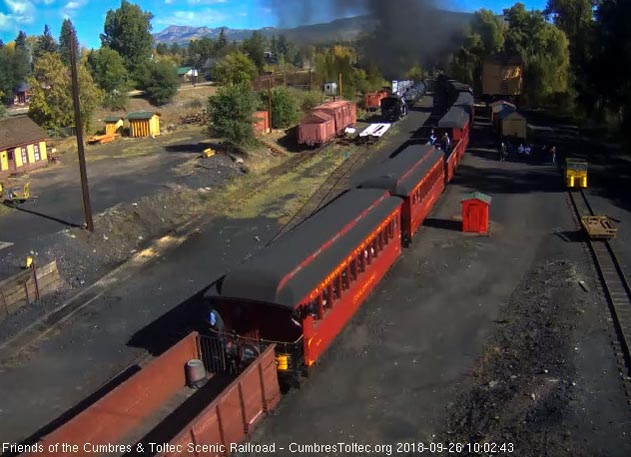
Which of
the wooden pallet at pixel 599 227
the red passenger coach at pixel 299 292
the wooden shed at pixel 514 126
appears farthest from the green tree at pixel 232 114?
the red passenger coach at pixel 299 292

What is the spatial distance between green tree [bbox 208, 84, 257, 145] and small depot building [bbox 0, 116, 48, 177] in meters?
11.0

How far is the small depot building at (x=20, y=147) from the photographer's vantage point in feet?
118

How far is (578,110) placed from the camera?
5891cm

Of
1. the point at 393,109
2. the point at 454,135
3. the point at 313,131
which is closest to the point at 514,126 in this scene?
the point at 454,135

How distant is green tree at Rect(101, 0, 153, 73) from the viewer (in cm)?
9444

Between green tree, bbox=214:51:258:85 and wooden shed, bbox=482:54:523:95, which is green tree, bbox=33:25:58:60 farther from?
wooden shed, bbox=482:54:523:95

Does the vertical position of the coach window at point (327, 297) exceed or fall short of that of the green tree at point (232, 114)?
it falls short

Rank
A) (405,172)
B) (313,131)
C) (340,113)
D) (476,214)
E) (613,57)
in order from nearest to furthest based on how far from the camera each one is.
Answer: (405,172) → (476,214) → (613,57) → (313,131) → (340,113)

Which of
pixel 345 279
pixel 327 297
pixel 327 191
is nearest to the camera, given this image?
pixel 327 297

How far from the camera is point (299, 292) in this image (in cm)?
1224

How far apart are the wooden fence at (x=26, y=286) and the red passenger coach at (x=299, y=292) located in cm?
853

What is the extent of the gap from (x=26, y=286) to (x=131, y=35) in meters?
84.5

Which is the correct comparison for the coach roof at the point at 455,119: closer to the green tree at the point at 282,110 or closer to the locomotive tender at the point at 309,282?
the green tree at the point at 282,110

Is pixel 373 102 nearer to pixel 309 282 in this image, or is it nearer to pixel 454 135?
pixel 454 135
